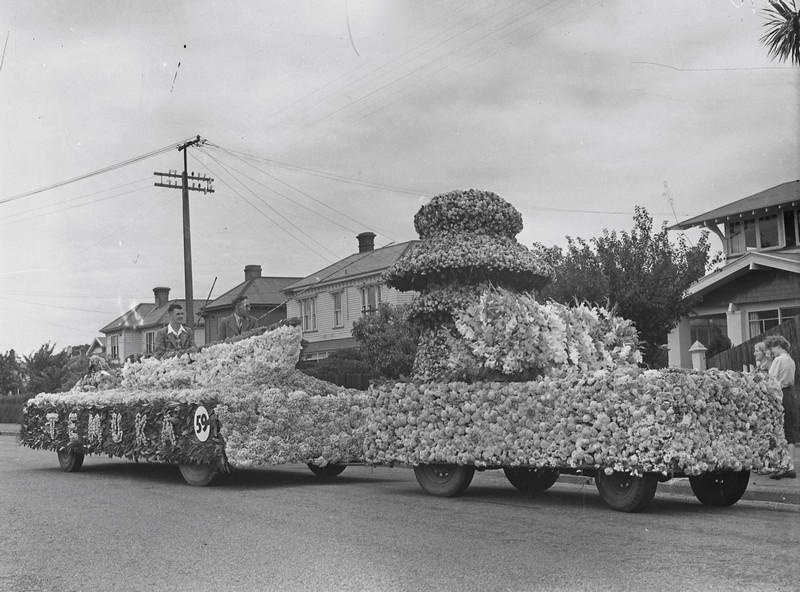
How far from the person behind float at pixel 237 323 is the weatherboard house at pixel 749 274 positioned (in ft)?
47.8

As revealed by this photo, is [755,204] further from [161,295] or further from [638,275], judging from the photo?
[161,295]

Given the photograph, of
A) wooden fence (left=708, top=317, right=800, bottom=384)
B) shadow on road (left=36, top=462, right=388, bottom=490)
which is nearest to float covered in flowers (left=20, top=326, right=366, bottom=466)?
shadow on road (left=36, top=462, right=388, bottom=490)

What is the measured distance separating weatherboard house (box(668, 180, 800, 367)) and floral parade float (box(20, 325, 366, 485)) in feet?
48.1

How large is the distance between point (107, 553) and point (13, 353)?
54894 millimetres

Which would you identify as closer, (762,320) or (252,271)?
(762,320)

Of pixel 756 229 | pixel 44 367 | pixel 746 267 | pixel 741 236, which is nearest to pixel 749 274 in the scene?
pixel 746 267

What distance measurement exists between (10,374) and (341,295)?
2704 centimetres

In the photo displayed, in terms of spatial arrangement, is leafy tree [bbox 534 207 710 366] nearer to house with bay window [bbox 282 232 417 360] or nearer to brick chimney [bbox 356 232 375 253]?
house with bay window [bbox 282 232 417 360]

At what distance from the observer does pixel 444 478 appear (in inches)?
412

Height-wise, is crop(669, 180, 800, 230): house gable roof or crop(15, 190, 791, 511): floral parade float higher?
crop(669, 180, 800, 230): house gable roof

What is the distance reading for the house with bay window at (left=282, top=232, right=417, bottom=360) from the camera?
37594 millimetres

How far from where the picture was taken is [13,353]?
5712 centimetres

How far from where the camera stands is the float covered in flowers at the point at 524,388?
8.45 metres

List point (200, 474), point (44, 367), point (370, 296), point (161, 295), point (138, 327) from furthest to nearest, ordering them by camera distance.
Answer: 1. point (138, 327)
2. point (161, 295)
3. point (44, 367)
4. point (370, 296)
5. point (200, 474)
